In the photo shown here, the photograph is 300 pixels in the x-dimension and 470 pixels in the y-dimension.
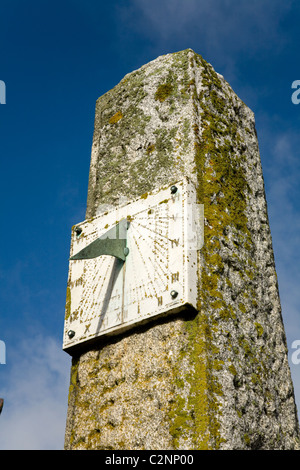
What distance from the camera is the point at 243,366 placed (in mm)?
3799

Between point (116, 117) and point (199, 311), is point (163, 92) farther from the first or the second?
point (199, 311)

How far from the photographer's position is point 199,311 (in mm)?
3771

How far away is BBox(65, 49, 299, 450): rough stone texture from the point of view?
355 centimetres

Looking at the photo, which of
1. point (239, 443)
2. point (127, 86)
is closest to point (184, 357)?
point (239, 443)

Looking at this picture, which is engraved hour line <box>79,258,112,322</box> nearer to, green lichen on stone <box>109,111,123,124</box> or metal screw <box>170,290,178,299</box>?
metal screw <box>170,290,178,299</box>

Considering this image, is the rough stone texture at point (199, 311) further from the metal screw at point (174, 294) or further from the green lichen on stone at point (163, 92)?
the metal screw at point (174, 294)

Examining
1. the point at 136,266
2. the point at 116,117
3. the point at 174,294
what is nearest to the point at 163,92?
the point at 116,117

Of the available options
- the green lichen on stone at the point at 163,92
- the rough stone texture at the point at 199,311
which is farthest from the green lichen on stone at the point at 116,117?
the green lichen on stone at the point at 163,92

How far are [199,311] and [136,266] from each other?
0.57m

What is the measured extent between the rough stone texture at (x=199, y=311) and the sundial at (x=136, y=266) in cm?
9

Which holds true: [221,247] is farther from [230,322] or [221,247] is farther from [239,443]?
[239,443]

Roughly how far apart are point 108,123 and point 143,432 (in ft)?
8.37

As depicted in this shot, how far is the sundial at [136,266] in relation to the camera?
3.90 m

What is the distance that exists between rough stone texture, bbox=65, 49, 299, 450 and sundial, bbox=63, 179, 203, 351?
93 millimetres
